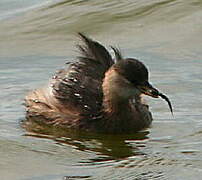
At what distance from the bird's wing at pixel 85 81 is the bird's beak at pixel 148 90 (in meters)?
0.53

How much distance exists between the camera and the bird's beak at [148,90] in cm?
955

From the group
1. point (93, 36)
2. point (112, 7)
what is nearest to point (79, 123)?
point (93, 36)

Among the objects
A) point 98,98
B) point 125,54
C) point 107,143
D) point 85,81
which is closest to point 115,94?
point 98,98

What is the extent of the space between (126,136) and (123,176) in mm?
1830

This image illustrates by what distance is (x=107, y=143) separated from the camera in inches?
371

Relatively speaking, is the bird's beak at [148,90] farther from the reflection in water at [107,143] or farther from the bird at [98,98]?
the reflection in water at [107,143]

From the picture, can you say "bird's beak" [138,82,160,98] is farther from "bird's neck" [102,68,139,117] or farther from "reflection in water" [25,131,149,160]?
"reflection in water" [25,131,149,160]

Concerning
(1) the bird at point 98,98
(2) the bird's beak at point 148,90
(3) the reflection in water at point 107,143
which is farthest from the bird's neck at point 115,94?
(3) the reflection in water at point 107,143

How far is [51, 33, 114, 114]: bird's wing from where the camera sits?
32.2 ft

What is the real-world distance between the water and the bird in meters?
0.17

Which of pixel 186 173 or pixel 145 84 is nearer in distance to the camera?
pixel 186 173

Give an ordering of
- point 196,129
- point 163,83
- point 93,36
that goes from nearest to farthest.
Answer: point 196,129 < point 163,83 < point 93,36

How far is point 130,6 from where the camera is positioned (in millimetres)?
14133

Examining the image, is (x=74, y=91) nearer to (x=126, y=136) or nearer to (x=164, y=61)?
(x=126, y=136)
